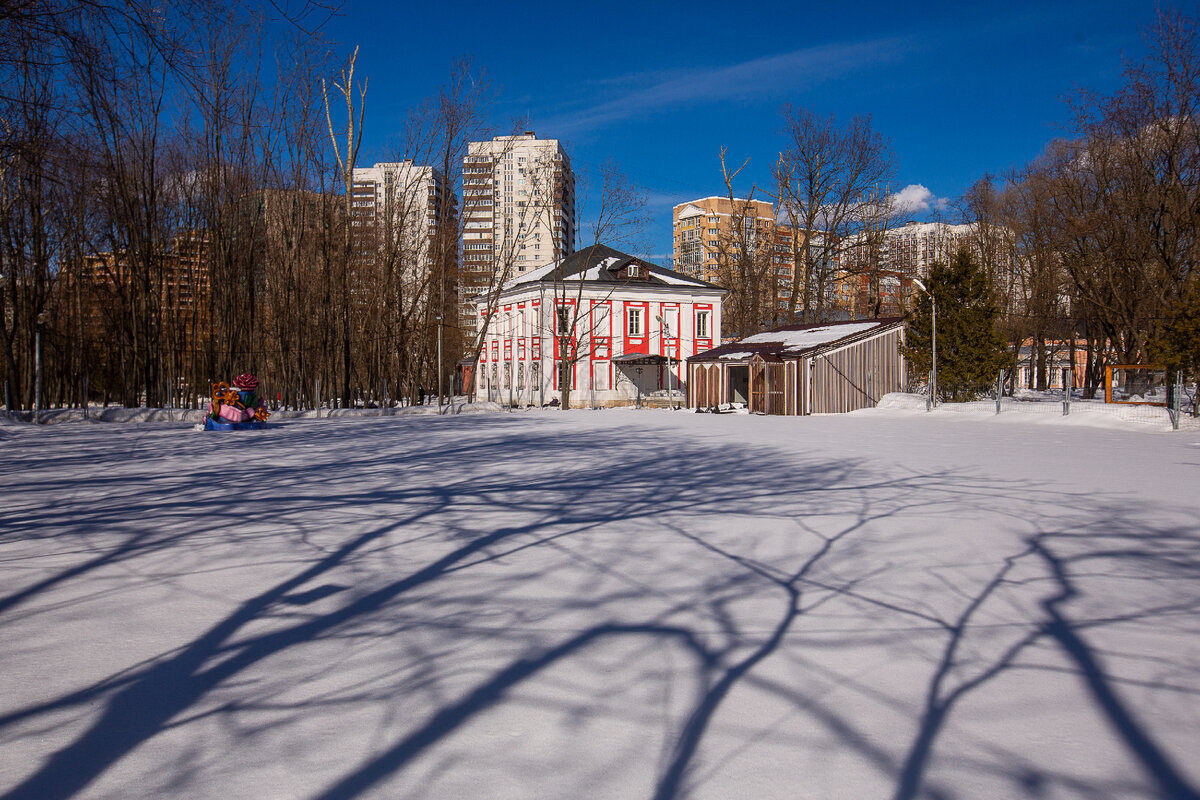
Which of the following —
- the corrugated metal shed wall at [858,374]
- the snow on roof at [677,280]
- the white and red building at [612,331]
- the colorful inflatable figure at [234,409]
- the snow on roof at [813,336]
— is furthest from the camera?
the snow on roof at [677,280]

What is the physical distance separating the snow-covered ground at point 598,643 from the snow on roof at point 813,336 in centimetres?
2398

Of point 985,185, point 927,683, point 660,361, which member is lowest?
point 927,683

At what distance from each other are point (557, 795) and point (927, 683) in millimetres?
1825

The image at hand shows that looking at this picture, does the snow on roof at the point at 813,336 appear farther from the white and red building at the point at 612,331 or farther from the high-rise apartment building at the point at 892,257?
the white and red building at the point at 612,331

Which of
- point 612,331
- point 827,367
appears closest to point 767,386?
point 827,367

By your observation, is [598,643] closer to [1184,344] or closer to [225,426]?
[225,426]

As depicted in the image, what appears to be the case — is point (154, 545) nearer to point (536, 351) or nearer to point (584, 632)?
point (584, 632)

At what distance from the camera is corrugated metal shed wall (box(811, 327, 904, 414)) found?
102 ft

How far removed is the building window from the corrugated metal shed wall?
16279mm

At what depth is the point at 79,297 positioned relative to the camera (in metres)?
33.1

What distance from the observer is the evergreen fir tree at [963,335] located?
29.7 m

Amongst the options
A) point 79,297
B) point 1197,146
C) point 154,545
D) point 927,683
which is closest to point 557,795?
point 927,683

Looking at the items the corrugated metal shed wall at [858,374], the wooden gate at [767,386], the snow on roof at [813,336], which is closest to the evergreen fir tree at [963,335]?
the corrugated metal shed wall at [858,374]

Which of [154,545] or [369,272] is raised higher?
[369,272]
